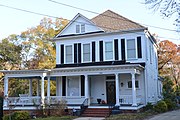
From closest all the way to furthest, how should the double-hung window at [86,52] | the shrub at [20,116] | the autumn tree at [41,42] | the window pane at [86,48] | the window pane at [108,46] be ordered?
1. the shrub at [20,116]
2. the window pane at [108,46]
3. the double-hung window at [86,52]
4. the window pane at [86,48]
5. the autumn tree at [41,42]

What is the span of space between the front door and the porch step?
3.15 meters

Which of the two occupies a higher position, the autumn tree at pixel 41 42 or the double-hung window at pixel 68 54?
the autumn tree at pixel 41 42

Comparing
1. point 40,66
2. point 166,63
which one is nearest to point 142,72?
point 40,66

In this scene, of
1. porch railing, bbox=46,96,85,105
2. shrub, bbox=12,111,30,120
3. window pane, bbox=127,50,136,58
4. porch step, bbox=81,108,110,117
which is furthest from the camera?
window pane, bbox=127,50,136,58

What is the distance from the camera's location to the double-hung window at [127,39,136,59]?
24453 mm

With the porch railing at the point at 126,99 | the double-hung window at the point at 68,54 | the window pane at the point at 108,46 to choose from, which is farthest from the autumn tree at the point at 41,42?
the porch railing at the point at 126,99

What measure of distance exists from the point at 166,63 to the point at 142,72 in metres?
23.6

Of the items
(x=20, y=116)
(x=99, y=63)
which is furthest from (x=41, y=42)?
(x=20, y=116)

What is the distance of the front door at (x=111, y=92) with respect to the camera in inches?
985

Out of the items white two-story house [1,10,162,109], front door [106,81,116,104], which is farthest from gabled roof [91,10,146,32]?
front door [106,81,116,104]

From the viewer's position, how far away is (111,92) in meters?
25.1

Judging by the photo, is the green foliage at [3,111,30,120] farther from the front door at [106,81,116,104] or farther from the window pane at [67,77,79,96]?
the front door at [106,81,116,104]

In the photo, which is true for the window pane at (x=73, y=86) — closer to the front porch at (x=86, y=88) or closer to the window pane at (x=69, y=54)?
the front porch at (x=86, y=88)

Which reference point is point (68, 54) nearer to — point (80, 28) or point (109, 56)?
point (80, 28)
